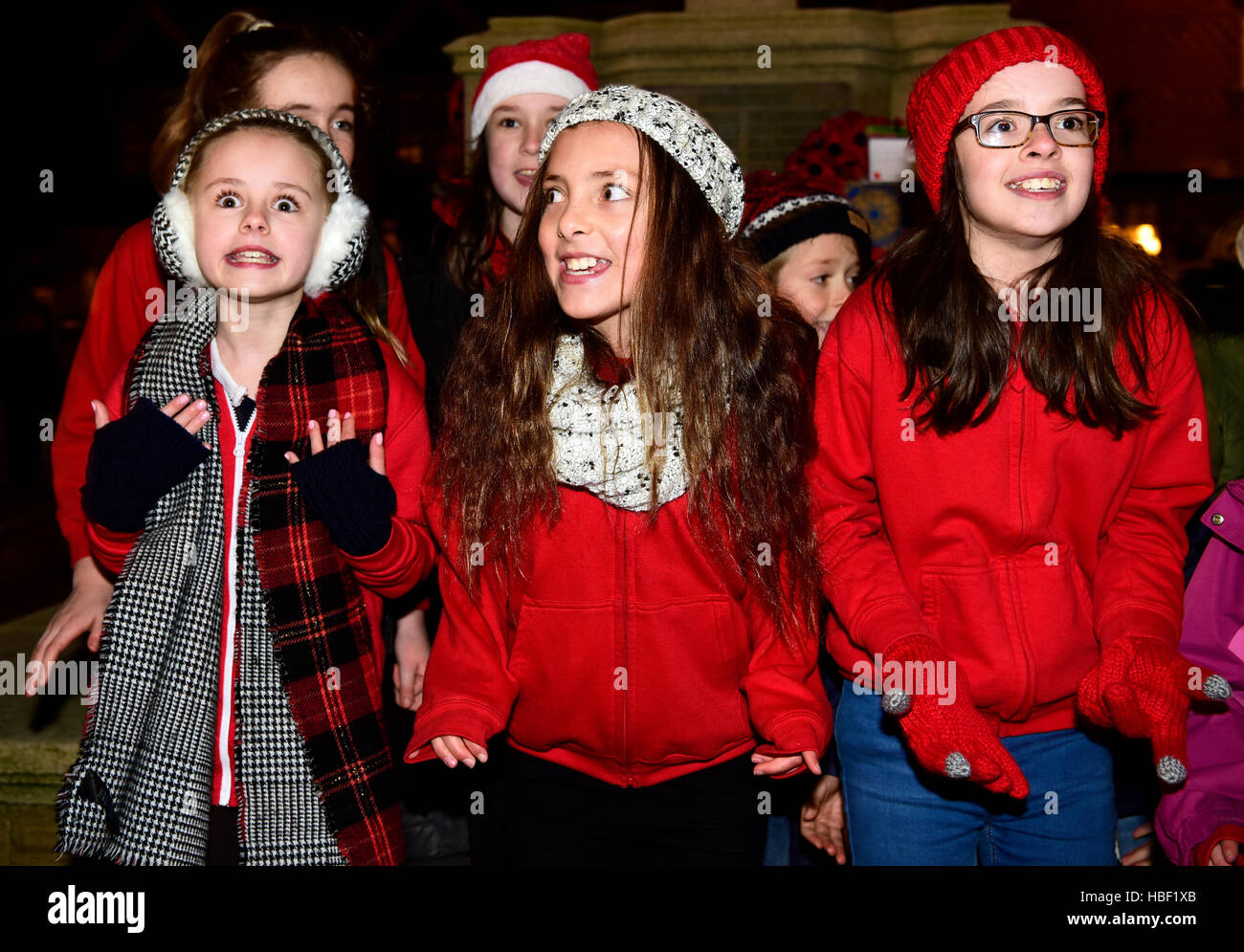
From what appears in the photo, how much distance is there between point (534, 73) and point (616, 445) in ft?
4.94

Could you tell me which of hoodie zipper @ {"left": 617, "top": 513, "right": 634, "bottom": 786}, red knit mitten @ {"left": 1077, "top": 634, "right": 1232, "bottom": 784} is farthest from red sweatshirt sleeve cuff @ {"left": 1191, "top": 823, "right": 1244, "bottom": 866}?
hoodie zipper @ {"left": 617, "top": 513, "right": 634, "bottom": 786}

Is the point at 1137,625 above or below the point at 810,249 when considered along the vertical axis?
below

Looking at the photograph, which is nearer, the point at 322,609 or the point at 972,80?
the point at 972,80

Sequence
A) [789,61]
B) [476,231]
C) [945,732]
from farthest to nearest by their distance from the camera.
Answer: [789,61]
[476,231]
[945,732]

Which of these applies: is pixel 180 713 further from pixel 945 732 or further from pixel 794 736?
pixel 945 732

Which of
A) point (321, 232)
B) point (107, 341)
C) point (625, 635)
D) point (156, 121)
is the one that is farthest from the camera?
point (156, 121)

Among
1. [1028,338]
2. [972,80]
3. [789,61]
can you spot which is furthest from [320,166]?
[789,61]

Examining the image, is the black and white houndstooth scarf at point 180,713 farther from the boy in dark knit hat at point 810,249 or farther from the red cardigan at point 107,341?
the boy in dark knit hat at point 810,249

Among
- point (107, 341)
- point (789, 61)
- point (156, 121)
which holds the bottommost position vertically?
point (107, 341)

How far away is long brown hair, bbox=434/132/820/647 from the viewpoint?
77.2 inches

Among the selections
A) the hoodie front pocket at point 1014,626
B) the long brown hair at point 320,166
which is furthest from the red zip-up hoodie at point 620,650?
the long brown hair at point 320,166

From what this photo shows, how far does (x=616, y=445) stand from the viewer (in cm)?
193

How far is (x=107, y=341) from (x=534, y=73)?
1.32m

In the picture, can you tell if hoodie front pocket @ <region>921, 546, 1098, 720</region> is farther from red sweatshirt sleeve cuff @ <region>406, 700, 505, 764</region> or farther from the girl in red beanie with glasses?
red sweatshirt sleeve cuff @ <region>406, 700, 505, 764</region>
